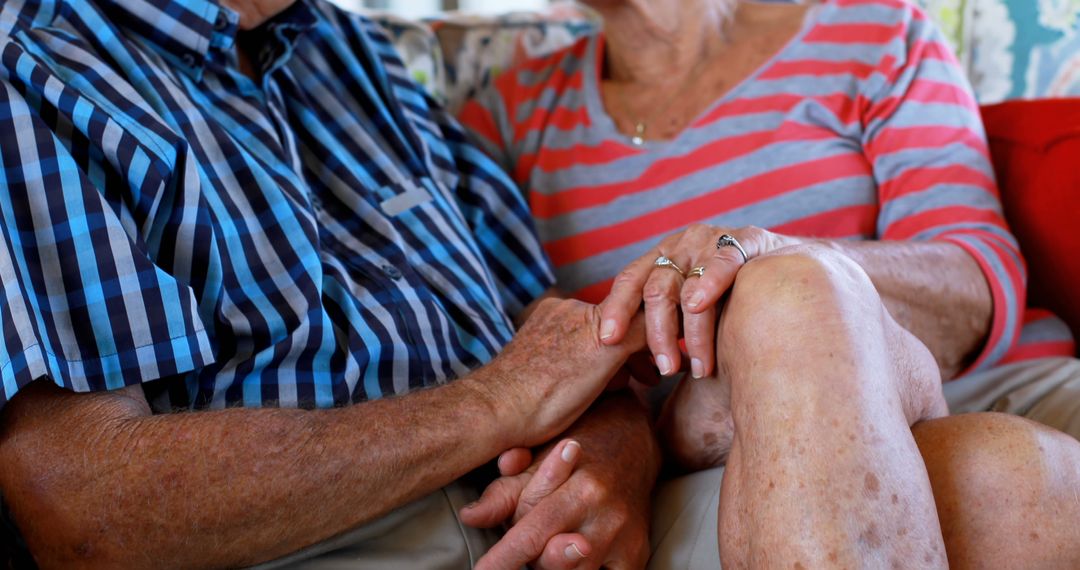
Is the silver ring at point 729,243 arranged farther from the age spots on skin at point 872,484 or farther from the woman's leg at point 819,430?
the age spots on skin at point 872,484

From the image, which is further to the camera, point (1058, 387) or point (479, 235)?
point (479, 235)

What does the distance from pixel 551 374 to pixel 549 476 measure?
0.36ft

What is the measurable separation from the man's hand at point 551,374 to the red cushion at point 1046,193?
0.70 meters

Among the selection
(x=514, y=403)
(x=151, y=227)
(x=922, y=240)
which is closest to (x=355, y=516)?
(x=514, y=403)

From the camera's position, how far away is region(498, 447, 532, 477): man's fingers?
107cm

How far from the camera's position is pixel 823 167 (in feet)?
4.92

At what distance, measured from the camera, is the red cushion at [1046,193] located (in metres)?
1.45

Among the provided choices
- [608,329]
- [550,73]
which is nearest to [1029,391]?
[608,329]

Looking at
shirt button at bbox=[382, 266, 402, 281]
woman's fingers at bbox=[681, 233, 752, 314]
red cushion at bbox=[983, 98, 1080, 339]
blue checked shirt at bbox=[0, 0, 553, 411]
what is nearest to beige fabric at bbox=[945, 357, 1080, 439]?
red cushion at bbox=[983, 98, 1080, 339]

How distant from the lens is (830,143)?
151 centimetres

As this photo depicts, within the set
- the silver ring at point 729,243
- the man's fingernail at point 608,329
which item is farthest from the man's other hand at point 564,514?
the silver ring at point 729,243

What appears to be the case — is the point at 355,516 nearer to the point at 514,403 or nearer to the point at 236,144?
the point at 514,403

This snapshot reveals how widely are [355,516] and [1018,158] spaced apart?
3.51ft

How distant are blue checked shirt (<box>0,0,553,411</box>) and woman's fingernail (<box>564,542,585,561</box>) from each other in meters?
0.28
